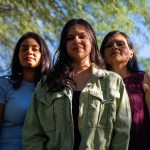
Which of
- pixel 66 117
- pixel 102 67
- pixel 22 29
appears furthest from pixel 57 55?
pixel 22 29

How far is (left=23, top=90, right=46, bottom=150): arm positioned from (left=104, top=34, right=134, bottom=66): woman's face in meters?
0.93

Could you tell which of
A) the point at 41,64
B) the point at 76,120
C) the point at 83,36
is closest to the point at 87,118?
the point at 76,120

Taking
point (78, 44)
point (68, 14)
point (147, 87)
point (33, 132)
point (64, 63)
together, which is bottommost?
point (33, 132)

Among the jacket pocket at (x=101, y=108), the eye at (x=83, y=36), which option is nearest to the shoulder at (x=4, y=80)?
the eye at (x=83, y=36)

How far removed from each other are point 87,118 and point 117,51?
0.96 m

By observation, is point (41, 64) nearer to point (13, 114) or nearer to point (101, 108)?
point (13, 114)

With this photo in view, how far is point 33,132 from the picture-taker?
9.30 feet

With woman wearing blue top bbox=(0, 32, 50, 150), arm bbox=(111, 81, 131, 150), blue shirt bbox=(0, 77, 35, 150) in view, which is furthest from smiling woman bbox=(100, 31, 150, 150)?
blue shirt bbox=(0, 77, 35, 150)

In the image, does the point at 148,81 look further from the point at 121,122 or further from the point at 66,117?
the point at 66,117

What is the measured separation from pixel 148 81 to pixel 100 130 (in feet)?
2.42

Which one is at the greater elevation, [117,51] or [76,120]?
[117,51]

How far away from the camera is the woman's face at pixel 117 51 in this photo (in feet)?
11.5

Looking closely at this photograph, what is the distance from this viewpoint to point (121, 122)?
278 cm

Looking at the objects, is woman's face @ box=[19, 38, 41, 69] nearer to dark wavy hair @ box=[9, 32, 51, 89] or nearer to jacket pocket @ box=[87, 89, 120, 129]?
dark wavy hair @ box=[9, 32, 51, 89]
